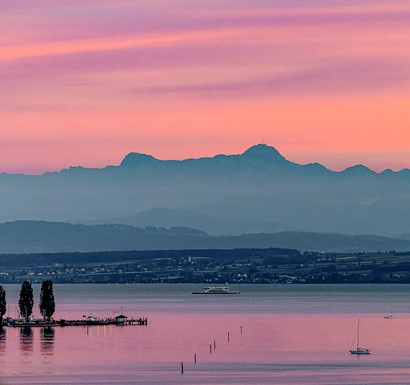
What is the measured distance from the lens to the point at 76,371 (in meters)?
174

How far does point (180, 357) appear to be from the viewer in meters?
194

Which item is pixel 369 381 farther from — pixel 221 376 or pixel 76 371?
pixel 76 371

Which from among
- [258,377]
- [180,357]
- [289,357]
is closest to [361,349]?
[289,357]

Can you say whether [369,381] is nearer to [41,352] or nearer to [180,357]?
[180,357]

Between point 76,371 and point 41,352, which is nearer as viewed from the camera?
point 76,371

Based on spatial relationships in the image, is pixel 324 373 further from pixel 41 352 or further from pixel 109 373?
pixel 41 352

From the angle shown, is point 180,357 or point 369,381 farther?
point 180,357

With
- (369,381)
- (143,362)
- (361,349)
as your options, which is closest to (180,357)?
(143,362)

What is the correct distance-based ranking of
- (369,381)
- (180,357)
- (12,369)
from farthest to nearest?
(180,357) → (12,369) → (369,381)

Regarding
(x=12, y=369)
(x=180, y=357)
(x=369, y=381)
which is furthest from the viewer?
(x=180, y=357)

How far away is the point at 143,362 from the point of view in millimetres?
186125

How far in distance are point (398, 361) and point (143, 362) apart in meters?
28.6

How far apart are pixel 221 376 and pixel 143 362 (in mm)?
19709

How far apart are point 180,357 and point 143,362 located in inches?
353
